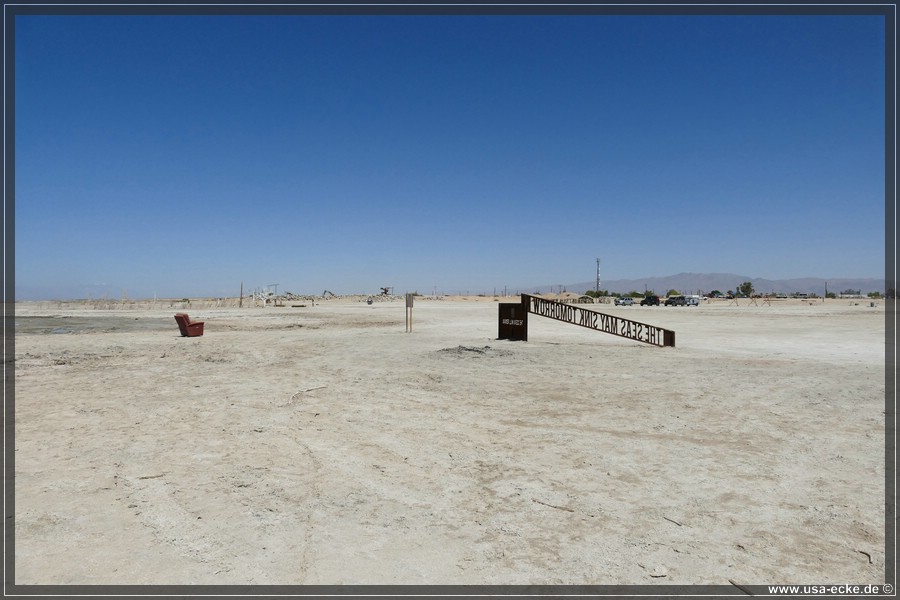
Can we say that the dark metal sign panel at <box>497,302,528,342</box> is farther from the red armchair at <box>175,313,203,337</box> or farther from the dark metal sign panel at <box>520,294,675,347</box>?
the red armchair at <box>175,313,203,337</box>

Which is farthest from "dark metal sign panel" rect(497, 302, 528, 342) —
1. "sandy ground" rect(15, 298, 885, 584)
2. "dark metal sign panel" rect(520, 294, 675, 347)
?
"sandy ground" rect(15, 298, 885, 584)

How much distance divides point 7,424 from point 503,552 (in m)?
8.61

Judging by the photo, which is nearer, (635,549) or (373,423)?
(635,549)

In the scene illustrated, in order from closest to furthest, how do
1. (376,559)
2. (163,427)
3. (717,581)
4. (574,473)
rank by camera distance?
(717,581) → (376,559) → (574,473) → (163,427)

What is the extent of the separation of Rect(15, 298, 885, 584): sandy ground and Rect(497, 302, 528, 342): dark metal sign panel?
25.3ft

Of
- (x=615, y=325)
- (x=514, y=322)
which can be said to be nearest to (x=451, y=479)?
(x=514, y=322)

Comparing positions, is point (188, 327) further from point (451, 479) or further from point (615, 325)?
point (451, 479)

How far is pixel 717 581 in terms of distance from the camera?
348 cm

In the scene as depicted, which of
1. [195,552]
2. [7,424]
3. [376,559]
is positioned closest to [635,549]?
[376,559]

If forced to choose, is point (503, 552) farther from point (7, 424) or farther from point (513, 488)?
point (7, 424)

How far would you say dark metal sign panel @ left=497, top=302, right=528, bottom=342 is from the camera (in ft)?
64.0

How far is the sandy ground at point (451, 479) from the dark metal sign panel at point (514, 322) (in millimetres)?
7722

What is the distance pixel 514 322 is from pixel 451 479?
14.7 metres

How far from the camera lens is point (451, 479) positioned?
544 cm
